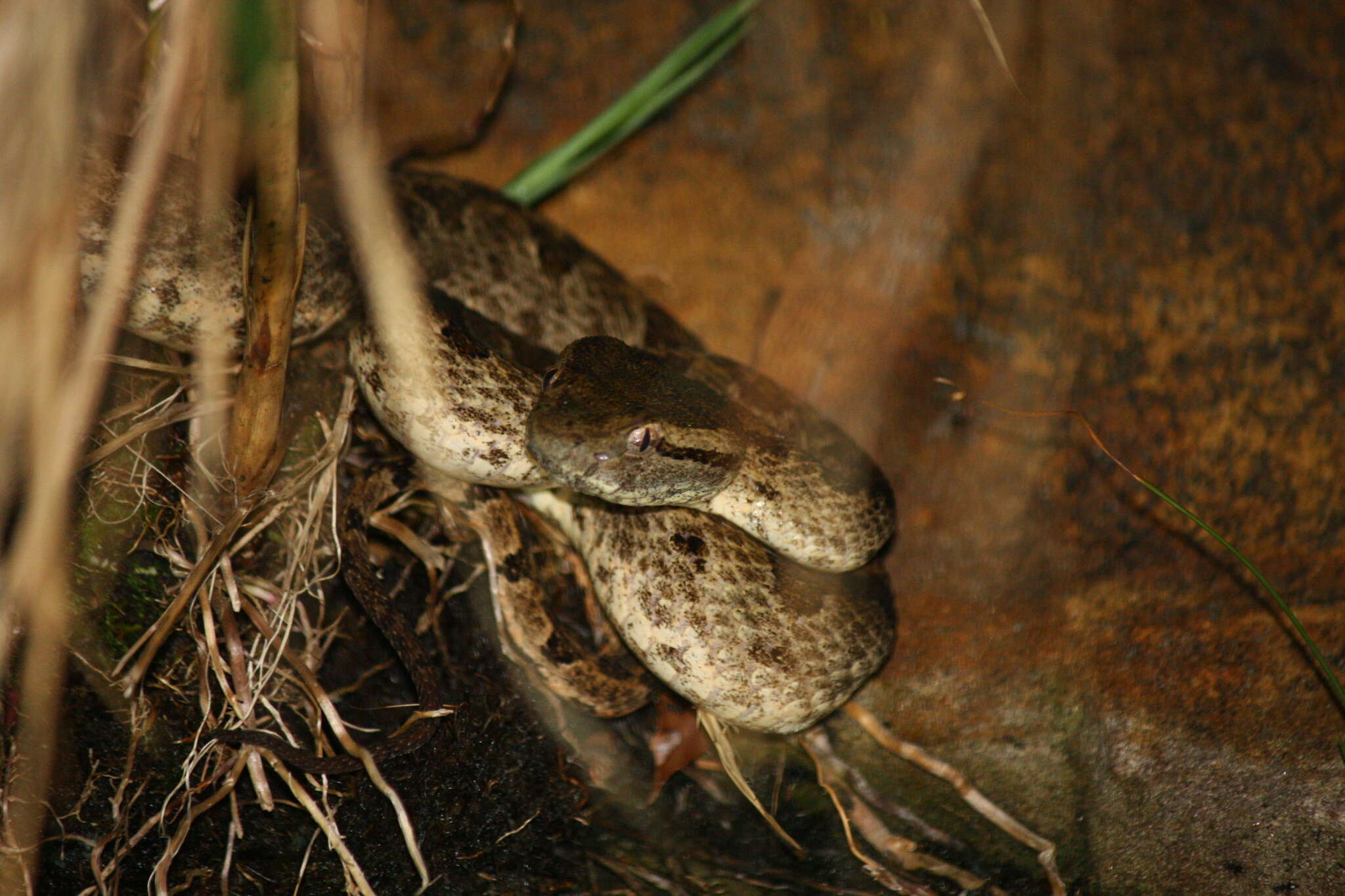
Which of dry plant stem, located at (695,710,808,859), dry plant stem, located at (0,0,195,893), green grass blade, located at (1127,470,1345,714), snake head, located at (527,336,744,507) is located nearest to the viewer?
dry plant stem, located at (0,0,195,893)

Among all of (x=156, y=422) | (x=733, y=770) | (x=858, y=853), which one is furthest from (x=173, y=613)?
(x=858, y=853)

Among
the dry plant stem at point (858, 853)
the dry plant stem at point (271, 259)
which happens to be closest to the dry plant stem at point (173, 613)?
the dry plant stem at point (271, 259)

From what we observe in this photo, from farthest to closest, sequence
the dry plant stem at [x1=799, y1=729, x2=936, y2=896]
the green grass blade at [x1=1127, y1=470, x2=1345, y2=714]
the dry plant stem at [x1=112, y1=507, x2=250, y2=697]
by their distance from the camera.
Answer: the dry plant stem at [x1=799, y1=729, x2=936, y2=896]
the dry plant stem at [x1=112, y1=507, x2=250, y2=697]
the green grass blade at [x1=1127, y1=470, x2=1345, y2=714]

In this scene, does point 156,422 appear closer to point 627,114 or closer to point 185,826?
point 185,826

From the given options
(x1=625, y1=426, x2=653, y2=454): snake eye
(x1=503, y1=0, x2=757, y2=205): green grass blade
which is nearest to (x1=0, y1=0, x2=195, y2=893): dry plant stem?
(x1=625, y1=426, x2=653, y2=454): snake eye

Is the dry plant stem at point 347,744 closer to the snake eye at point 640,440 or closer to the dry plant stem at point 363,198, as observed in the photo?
the dry plant stem at point 363,198

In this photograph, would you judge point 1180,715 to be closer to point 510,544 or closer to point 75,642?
point 510,544

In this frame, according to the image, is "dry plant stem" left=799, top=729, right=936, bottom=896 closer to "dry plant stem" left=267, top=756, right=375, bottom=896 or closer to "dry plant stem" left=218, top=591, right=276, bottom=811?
"dry plant stem" left=267, top=756, right=375, bottom=896
